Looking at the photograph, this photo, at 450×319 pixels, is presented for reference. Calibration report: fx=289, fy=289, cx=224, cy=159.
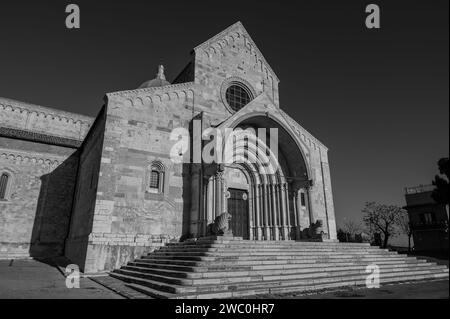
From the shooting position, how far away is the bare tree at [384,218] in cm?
4653

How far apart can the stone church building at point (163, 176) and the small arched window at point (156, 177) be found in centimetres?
5

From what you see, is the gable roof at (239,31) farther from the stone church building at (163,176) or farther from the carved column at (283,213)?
the carved column at (283,213)

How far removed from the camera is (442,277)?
440 inches

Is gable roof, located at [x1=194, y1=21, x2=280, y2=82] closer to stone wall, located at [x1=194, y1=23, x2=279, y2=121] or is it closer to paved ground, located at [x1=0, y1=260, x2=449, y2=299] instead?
stone wall, located at [x1=194, y1=23, x2=279, y2=121]

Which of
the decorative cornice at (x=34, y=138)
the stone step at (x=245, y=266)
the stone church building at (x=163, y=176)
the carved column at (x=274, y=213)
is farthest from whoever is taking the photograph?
the decorative cornice at (x=34, y=138)

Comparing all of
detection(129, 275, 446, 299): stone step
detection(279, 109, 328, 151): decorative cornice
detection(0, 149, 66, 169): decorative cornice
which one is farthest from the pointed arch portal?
detection(0, 149, 66, 169): decorative cornice

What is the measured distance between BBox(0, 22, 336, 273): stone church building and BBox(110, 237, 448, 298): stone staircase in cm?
190

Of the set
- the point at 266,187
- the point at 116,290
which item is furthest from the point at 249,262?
the point at 266,187

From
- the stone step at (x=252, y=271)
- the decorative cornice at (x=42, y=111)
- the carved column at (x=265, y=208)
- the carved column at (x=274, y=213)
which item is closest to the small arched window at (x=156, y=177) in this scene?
the stone step at (x=252, y=271)

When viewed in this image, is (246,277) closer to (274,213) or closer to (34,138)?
(274,213)

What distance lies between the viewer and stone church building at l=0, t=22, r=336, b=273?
520 inches

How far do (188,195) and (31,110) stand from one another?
2035 cm

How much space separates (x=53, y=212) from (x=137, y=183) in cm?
1125
